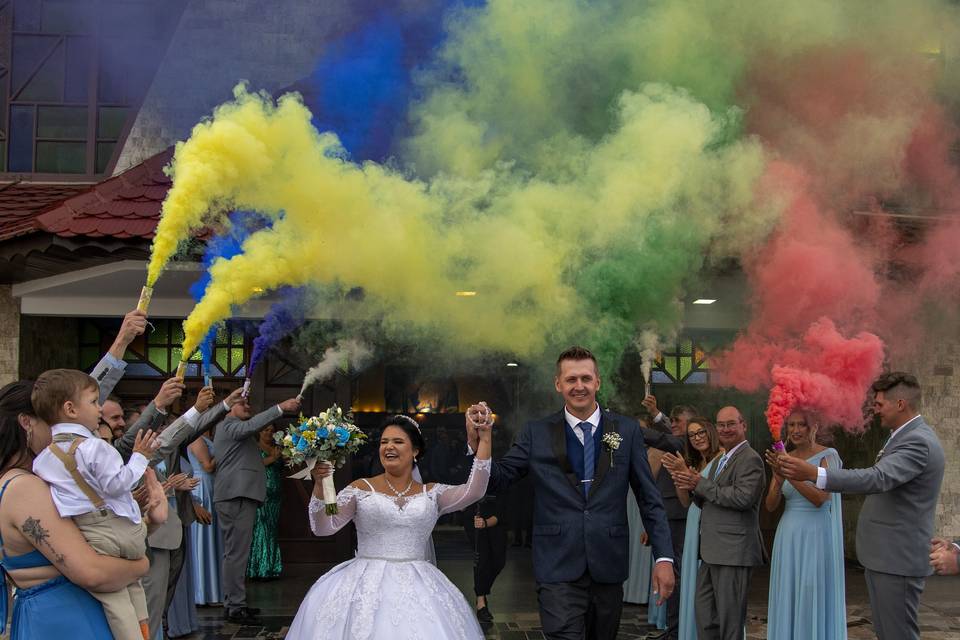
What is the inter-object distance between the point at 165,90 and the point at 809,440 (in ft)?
28.2

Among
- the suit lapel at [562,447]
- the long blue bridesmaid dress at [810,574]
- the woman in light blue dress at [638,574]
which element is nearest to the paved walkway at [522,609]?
the woman in light blue dress at [638,574]

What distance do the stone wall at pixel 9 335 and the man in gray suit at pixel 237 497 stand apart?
109 inches

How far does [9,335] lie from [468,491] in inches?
292

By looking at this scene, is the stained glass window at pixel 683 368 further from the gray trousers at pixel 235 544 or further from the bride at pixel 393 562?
the bride at pixel 393 562

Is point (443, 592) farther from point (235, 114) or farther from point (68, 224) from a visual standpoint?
point (68, 224)

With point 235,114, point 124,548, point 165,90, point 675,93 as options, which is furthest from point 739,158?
point 165,90

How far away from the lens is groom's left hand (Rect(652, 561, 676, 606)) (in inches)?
195

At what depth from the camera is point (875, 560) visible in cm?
575

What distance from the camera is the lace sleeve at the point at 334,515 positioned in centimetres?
519

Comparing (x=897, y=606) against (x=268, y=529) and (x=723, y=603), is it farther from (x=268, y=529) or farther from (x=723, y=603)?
(x=268, y=529)

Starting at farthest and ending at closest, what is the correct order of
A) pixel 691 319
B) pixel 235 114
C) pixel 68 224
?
1. pixel 691 319
2. pixel 68 224
3. pixel 235 114

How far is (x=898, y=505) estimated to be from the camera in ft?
18.8

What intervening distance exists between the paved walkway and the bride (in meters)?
3.13

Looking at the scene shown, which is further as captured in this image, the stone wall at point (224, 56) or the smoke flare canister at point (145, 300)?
the stone wall at point (224, 56)
